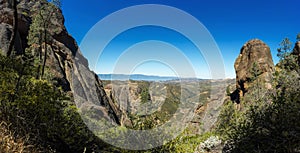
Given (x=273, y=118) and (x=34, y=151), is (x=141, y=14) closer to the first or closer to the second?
(x=273, y=118)

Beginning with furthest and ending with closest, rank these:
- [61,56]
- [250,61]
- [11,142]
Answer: [250,61]
[61,56]
[11,142]

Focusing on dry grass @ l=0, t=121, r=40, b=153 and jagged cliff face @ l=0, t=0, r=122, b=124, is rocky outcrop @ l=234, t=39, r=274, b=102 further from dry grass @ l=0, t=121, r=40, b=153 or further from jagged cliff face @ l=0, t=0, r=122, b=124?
dry grass @ l=0, t=121, r=40, b=153

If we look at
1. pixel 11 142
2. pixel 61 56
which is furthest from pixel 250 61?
pixel 11 142

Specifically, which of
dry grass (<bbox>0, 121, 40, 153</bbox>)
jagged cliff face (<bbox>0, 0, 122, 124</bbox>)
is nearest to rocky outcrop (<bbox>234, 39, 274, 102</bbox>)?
jagged cliff face (<bbox>0, 0, 122, 124</bbox>)

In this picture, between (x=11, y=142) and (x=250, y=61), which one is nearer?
(x=11, y=142)

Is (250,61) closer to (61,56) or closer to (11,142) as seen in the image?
(61,56)

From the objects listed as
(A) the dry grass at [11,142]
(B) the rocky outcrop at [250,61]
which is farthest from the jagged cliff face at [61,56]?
(B) the rocky outcrop at [250,61]

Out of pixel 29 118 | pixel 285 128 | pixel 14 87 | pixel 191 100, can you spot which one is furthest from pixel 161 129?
pixel 191 100

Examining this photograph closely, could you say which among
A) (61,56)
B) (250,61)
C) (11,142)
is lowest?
(11,142)
